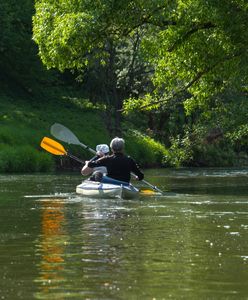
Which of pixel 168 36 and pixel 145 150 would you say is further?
pixel 145 150

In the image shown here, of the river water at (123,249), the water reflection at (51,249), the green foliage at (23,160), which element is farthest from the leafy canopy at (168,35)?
the green foliage at (23,160)

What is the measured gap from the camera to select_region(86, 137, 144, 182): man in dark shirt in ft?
69.0

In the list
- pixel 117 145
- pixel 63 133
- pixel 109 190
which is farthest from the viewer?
pixel 63 133

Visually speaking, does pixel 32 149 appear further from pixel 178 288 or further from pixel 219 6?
pixel 178 288

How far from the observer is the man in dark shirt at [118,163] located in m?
21.0

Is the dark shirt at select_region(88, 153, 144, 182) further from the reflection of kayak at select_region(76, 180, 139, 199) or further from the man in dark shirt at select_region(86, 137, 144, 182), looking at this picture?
the reflection of kayak at select_region(76, 180, 139, 199)

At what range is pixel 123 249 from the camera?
1191 cm

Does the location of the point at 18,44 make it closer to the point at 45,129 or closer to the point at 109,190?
the point at 45,129

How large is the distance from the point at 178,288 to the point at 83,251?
2.75 m

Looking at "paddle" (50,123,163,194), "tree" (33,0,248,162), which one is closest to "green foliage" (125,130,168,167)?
"tree" (33,0,248,162)

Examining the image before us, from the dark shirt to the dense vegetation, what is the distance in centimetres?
445

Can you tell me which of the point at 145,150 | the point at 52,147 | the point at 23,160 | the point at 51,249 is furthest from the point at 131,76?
the point at 51,249

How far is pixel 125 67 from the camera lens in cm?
5016

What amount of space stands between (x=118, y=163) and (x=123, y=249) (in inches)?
370
